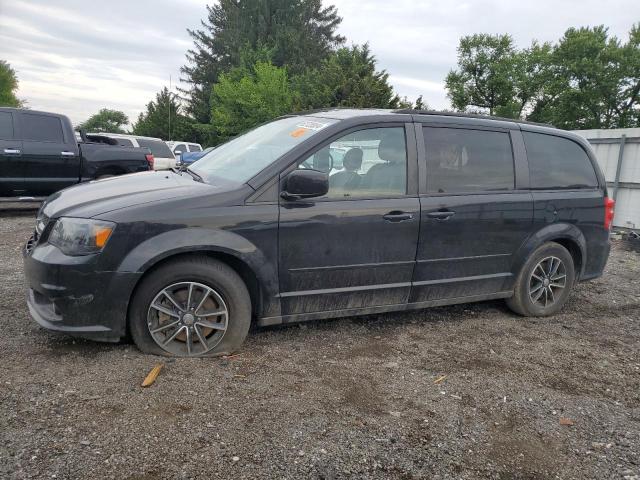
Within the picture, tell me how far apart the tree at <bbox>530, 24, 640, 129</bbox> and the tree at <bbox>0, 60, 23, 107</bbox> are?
56.5 meters

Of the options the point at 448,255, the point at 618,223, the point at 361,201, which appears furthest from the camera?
the point at 618,223

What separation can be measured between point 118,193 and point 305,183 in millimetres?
1296

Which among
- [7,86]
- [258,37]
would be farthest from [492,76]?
[7,86]

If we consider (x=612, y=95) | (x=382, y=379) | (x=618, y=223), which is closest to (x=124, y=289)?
(x=382, y=379)

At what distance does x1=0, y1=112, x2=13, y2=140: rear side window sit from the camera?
355 inches

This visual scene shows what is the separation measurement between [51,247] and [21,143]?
699cm

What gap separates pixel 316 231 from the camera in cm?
370

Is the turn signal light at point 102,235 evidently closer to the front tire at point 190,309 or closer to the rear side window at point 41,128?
the front tire at point 190,309

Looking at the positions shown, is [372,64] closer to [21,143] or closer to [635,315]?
[21,143]

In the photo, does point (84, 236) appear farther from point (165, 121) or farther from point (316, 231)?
point (165, 121)

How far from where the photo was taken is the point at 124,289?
3.27m

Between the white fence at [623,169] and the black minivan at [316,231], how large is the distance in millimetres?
5951

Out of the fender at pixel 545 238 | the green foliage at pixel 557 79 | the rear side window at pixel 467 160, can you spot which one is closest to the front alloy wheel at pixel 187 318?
the rear side window at pixel 467 160

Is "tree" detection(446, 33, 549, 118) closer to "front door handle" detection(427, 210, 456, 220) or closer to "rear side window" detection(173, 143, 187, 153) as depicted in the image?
"rear side window" detection(173, 143, 187, 153)
